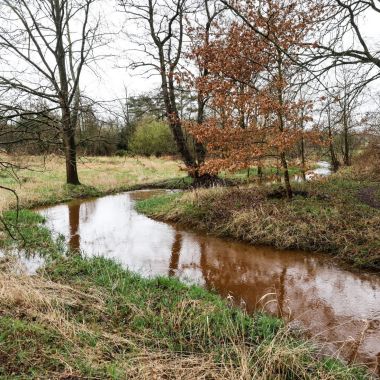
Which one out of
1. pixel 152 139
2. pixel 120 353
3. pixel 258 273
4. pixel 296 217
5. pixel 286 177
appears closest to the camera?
→ pixel 120 353

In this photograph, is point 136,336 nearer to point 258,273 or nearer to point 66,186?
point 258,273

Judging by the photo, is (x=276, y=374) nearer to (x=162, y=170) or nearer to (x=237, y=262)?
(x=237, y=262)

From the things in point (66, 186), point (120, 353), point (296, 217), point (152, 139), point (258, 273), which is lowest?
point (258, 273)

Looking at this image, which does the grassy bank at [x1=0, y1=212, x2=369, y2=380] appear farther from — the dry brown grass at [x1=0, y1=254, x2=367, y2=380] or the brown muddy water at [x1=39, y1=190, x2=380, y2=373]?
the brown muddy water at [x1=39, y1=190, x2=380, y2=373]

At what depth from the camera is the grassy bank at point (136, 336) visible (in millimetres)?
3602

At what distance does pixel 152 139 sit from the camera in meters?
37.7

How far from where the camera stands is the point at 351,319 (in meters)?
5.34

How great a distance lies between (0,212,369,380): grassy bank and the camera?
3602 mm

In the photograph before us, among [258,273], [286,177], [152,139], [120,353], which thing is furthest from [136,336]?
[152,139]

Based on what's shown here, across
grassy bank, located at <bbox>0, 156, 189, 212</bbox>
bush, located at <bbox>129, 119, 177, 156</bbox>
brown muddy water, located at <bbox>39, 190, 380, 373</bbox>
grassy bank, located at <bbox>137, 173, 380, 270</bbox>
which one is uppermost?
bush, located at <bbox>129, 119, 177, 156</bbox>

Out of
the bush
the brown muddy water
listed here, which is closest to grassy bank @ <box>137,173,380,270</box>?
the brown muddy water

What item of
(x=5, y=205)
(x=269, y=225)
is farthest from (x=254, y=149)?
(x=5, y=205)

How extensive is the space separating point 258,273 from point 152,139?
31.5m

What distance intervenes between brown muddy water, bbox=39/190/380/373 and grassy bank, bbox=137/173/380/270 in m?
0.39
